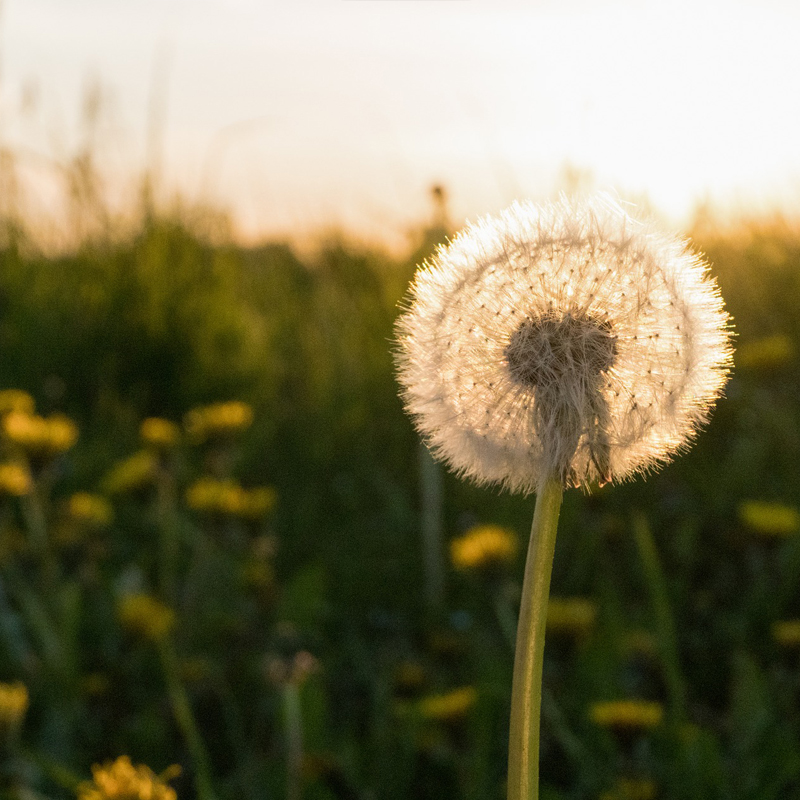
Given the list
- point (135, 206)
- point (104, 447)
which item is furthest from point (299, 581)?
point (135, 206)

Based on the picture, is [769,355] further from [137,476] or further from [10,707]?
[10,707]

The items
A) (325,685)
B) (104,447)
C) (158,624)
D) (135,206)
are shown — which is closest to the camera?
(158,624)

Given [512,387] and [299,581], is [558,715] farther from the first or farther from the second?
[512,387]

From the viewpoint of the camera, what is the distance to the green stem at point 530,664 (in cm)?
47

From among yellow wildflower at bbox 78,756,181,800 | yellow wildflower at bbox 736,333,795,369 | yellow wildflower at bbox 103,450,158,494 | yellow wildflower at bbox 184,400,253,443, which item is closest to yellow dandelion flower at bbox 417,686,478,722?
yellow wildflower at bbox 78,756,181,800

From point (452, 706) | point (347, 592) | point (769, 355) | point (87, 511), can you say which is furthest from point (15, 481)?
point (769, 355)

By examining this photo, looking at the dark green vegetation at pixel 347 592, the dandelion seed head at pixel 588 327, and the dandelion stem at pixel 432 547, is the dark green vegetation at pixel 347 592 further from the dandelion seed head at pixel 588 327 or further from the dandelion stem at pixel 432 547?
the dandelion seed head at pixel 588 327

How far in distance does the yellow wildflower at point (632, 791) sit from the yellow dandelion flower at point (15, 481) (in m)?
1.24

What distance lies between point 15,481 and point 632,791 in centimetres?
131

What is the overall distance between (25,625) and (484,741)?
1202 mm

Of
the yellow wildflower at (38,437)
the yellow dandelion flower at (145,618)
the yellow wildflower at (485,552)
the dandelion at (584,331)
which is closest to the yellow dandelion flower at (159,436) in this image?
the yellow wildflower at (38,437)

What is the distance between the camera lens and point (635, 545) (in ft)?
7.80

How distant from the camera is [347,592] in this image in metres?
2.32

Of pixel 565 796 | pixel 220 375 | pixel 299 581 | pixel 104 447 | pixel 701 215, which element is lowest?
pixel 565 796
